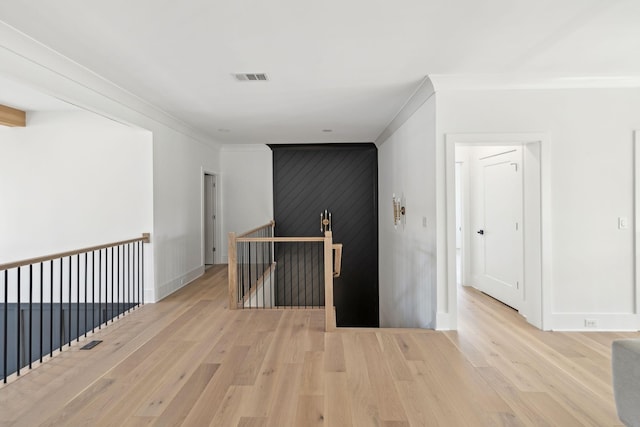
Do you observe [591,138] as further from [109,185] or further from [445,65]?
[109,185]

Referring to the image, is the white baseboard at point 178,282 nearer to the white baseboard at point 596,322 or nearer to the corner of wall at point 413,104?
the corner of wall at point 413,104

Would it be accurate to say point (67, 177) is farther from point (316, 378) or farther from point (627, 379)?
point (627, 379)

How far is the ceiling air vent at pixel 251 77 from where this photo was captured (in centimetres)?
349

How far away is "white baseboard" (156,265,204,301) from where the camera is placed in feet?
16.5

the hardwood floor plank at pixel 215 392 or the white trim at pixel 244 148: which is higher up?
the white trim at pixel 244 148

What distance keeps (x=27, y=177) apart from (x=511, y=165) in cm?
652

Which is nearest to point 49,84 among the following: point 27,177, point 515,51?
point 27,177

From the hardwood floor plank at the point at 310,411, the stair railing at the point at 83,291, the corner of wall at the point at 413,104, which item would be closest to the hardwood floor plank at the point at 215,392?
the hardwood floor plank at the point at 310,411

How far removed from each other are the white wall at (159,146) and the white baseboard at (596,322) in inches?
193

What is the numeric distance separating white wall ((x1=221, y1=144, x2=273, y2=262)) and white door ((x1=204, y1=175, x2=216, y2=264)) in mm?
281

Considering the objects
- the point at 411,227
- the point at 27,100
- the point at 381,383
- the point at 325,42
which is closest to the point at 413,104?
the point at 411,227

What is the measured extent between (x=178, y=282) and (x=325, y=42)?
14.2 ft

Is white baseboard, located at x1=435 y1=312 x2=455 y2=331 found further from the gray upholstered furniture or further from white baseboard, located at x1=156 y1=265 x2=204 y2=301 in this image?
white baseboard, located at x1=156 y1=265 x2=204 y2=301

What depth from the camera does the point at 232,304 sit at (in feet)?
14.4
